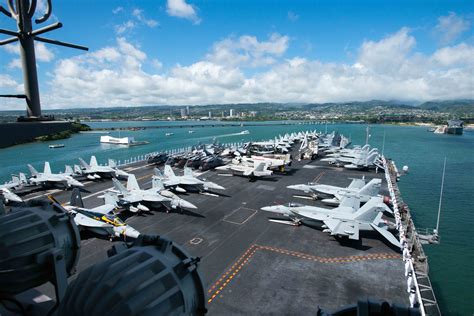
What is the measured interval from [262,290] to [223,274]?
12.1ft

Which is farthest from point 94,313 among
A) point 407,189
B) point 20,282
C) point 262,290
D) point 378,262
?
point 407,189

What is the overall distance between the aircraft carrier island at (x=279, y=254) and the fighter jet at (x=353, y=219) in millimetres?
210

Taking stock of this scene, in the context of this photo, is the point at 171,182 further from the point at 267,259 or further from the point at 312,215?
the point at 267,259

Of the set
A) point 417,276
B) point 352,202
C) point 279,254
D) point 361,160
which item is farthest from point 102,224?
point 361,160

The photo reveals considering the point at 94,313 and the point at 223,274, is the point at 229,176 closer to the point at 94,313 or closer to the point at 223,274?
the point at 223,274

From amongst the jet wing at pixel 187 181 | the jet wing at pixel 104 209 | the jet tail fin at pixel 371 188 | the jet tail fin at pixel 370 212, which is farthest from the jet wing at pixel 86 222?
the jet tail fin at pixel 371 188

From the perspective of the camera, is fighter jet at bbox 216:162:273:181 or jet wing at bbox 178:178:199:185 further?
fighter jet at bbox 216:162:273:181

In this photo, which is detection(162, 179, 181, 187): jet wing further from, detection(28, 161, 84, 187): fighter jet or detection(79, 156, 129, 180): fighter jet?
detection(28, 161, 84, 187): fighter jet

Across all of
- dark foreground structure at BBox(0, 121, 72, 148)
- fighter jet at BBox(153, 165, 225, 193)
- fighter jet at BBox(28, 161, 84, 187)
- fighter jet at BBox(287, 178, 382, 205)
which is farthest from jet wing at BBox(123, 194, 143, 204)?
dark foreground structure at BBox(0, 121, 72, 148)

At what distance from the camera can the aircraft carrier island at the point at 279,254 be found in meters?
19.1

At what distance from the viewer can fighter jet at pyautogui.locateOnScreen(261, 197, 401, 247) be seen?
27.1 metres

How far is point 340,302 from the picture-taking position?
18531 millimetres

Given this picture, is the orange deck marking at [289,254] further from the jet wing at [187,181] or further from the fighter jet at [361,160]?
the fighter jet at [361,160]

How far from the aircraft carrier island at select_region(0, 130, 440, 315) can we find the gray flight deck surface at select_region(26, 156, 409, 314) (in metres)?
0.08
